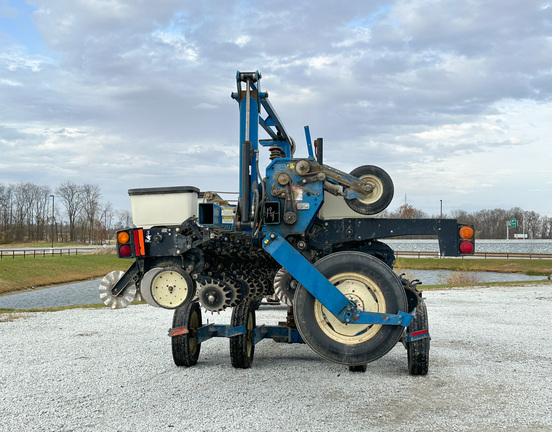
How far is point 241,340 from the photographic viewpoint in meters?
7.14

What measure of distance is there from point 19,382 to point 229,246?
3.13 meters

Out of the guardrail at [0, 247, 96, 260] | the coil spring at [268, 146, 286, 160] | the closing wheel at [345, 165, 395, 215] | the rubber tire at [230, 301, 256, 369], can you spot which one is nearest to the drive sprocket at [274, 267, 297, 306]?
the closing wheel at [345, 165, 395, 215]

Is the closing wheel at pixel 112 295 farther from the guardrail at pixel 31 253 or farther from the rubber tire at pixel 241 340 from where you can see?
the guardrail at pixel 31 253

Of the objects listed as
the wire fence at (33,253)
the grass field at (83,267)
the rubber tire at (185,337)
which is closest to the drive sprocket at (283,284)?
the rubber tire at (185,337)

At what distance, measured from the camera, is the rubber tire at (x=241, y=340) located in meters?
7.13

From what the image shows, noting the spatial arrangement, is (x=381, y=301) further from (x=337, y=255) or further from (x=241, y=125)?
(x=241, y=125)

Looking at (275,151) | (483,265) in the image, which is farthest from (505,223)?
(275,151)

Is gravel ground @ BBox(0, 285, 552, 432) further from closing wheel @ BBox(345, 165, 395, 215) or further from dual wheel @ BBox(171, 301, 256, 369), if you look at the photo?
closing wheel @ BBox(345, 165, 395, 215)

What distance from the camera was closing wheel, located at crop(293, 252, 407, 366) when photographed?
16.0ft

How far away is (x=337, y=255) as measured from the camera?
496 centimetres

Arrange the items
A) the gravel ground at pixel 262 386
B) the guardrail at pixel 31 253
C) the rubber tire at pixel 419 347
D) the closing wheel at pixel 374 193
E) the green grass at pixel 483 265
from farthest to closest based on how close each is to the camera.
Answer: the guardrail at pixel 31 253 < the green grass at pixel 483 265 < the rubber tire at pixel 419 347 < the closing wheel at pixel 374 193 < the gravel ground at pixel 262 386

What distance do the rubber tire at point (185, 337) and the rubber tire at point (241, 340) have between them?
59 cm

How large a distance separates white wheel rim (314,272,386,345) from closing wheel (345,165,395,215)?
850 mm

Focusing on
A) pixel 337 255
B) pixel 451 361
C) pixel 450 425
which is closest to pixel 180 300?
pixel 337 255
